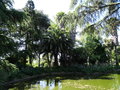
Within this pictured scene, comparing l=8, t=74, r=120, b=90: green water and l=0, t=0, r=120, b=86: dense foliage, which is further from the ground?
l=0, t=0, r=120, b=86: dense foliage

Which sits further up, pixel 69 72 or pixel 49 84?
pixel 69 72

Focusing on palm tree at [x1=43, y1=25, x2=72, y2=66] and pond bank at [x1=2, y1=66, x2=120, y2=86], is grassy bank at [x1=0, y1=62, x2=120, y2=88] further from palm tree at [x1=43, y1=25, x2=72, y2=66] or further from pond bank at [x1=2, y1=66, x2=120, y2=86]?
palm tree at [x1=43, y1=25, x2=72, y2=66]

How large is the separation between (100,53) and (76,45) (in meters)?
3.06

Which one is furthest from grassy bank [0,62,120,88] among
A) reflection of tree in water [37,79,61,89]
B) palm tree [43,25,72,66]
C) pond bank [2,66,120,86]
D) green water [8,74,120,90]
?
green water [8,74,120,90]

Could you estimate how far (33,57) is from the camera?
16391 millimetres

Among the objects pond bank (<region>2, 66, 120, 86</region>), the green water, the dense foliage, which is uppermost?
the dense foliage

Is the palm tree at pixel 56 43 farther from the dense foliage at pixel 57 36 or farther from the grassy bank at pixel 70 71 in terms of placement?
the grassy bank at pixel 70 71

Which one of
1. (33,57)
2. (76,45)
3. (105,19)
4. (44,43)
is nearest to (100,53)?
(76,45)

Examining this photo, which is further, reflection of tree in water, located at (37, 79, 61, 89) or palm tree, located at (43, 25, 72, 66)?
palm tree, located at (43, 25, 72, 66)

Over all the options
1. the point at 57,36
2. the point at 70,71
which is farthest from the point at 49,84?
the point at 57,36

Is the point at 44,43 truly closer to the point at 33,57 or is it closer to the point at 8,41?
the point at 33,57

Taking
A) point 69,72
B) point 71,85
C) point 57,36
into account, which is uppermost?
point 57,36

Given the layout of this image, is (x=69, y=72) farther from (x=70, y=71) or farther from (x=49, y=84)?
(x=49, y=84)

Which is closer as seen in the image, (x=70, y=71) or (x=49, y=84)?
(x=49, y=84)
